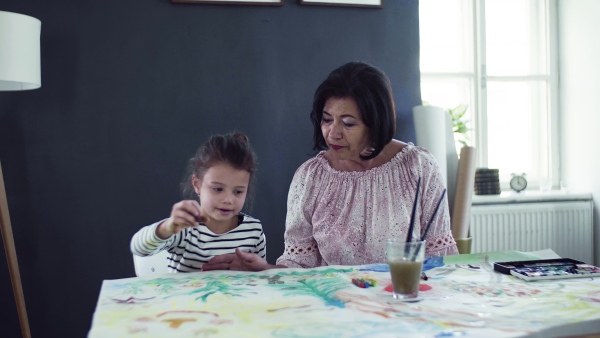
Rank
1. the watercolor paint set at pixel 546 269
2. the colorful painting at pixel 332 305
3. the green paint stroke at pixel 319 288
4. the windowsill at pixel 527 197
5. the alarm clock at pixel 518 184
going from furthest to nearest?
1. the alarm clock at pixel 518 184
2. the windowsill at pixel 527 197
3. the watercolor paint set at pixel 546 269
4. the green paint stroke at pixel 319 288
5. the colorful painting at pixel 332 305

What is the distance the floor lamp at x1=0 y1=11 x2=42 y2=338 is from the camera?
2084mm

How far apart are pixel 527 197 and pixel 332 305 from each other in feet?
8.78

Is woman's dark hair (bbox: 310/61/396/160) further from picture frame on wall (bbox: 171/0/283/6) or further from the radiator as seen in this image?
the radiator

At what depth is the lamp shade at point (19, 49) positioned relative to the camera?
2.08m

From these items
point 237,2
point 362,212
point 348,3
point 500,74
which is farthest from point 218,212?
point 500,74

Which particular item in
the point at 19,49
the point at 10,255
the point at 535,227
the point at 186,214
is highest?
the point at 19,49

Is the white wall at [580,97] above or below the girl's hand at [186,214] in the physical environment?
above

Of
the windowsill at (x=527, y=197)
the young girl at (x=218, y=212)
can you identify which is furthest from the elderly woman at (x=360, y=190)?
the windowsill at (x=527, y=197)

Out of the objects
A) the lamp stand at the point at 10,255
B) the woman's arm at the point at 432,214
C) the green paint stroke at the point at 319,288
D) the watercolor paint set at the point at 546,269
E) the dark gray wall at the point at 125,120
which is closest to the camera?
the green paint stroke at the point at 319,288

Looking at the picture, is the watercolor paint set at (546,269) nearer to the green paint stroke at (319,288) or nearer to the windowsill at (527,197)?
the green paint stroke at (319,288)

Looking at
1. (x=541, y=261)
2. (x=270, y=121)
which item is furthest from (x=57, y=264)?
(x=541, y=261)

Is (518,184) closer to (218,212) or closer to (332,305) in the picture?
(218,212)

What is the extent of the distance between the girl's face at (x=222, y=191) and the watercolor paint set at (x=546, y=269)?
0.71m

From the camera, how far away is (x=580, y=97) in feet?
11.7
